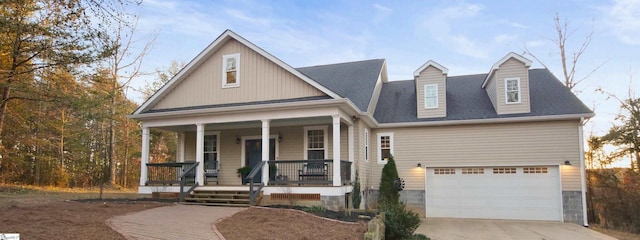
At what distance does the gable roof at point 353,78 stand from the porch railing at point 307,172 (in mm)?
2228

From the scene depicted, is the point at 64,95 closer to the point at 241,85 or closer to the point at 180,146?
the point at 180,146

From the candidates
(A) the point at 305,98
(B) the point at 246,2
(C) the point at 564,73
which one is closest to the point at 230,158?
(A) the point at 305,98

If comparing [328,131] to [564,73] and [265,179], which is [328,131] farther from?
[564,73]

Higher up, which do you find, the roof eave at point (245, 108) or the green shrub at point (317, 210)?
the roof eave at point (245, 108)

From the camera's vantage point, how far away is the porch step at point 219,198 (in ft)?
38.6

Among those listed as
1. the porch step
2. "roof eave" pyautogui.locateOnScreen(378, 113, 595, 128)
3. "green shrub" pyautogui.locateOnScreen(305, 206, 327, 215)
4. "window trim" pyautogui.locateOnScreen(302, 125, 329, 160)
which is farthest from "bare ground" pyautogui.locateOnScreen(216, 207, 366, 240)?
"roof eave" pyautogui.locateOnScreen(378, 113, 595, 128)

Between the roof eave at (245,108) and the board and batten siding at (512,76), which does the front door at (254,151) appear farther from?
the board and batten siding at (512,76)

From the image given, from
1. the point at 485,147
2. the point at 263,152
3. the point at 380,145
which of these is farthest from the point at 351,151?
the point at 485,147

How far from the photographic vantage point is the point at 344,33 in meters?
18.5

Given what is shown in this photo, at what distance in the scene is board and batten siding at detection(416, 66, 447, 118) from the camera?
49.0 ft

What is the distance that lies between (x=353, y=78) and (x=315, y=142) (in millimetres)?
3544

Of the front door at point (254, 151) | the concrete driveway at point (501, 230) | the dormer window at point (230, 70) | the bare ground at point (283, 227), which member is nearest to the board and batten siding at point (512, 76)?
the concrete driveway at point (501, 230)

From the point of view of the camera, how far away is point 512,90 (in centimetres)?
1438

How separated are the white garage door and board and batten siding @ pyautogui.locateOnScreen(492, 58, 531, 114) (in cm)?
202
